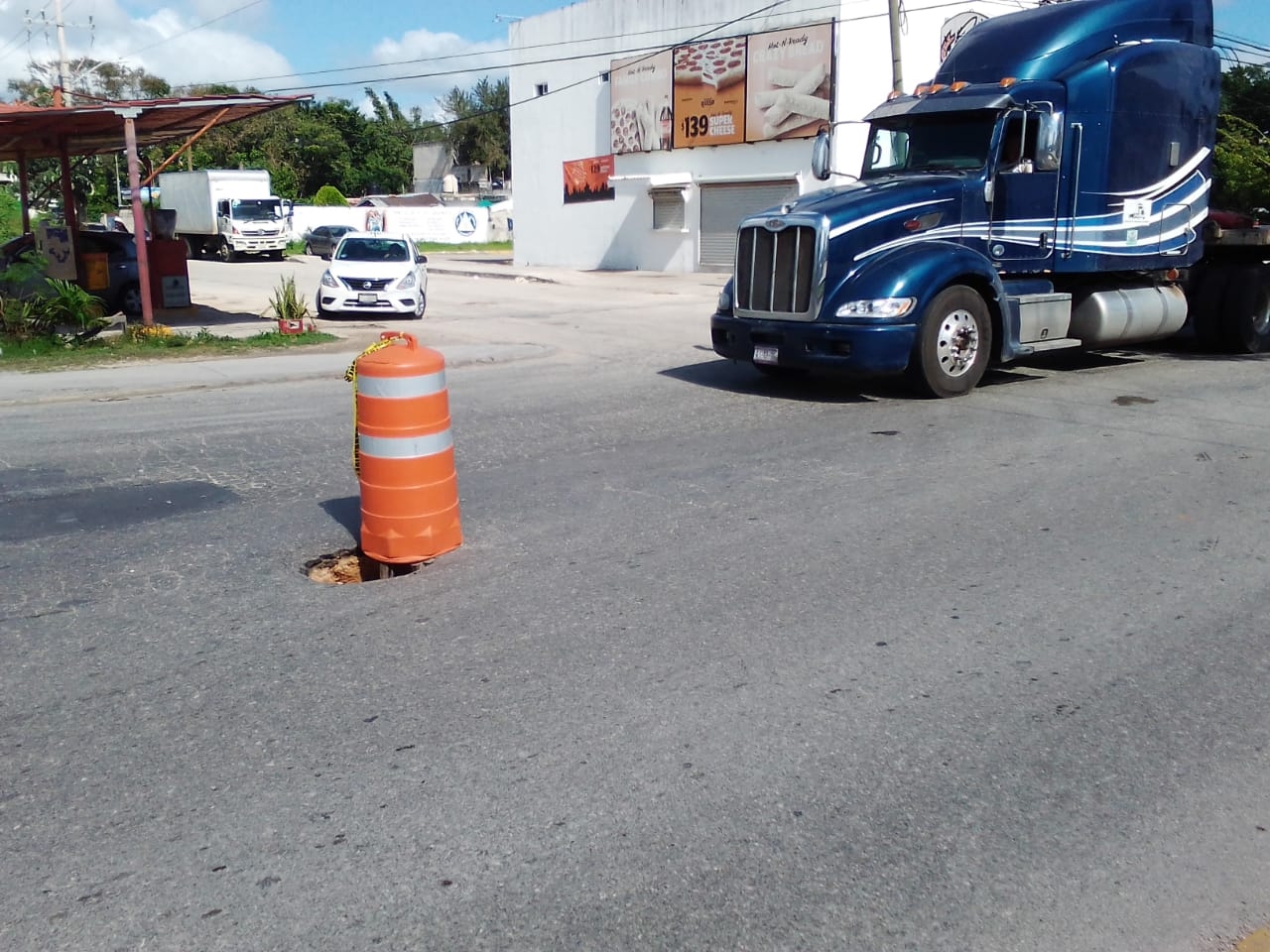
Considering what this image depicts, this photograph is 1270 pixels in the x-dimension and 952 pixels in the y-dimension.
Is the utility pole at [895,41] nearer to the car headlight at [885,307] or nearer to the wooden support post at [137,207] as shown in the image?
the car headlight at [885,307]

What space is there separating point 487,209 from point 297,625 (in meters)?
60.0

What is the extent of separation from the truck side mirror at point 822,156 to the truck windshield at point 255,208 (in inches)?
1393

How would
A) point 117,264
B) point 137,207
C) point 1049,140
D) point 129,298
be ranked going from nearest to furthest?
point 1049,140 < point 137,207 < point 117,264 < point 129,298

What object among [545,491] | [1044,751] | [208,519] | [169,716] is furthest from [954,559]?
[208,519]

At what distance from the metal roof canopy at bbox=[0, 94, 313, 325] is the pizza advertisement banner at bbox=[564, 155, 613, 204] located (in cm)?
2128

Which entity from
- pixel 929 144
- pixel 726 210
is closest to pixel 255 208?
pixel 726 210

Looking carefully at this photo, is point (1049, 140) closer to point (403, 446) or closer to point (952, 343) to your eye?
point (952, 343)

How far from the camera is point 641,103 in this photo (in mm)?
38312

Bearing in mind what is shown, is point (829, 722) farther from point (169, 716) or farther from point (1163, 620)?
point (169, 716)

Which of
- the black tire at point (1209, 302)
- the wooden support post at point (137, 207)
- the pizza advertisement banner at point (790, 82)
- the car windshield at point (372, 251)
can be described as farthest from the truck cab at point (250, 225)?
the black tire at point (1209, 302)

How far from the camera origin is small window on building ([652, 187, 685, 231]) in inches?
1485

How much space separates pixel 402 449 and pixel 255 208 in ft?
135

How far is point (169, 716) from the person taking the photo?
4.28 m

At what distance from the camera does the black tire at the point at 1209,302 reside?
1396cm
